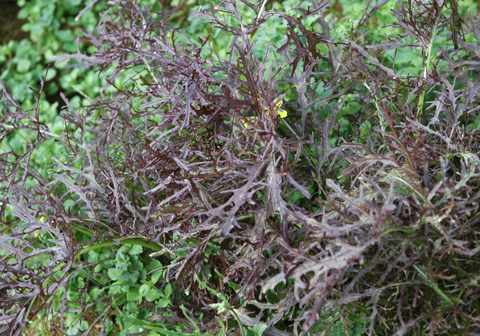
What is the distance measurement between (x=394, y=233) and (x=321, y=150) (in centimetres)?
39

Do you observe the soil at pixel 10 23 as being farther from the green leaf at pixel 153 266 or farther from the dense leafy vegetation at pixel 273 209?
the green leaf at pixel 153 266

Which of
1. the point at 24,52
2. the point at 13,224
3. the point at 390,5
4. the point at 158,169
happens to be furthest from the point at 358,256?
the point at 24,52

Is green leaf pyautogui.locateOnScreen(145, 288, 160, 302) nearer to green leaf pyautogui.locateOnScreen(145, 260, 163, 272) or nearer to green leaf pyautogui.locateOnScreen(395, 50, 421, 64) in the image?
green leaf pyautogui.locateOnScreen(145, 260, 163, 272)

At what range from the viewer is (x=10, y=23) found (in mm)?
3273

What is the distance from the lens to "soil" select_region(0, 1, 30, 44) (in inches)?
126

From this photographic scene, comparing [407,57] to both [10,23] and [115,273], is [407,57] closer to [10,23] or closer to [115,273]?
[115,273]

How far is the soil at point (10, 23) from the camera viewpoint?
3212mm

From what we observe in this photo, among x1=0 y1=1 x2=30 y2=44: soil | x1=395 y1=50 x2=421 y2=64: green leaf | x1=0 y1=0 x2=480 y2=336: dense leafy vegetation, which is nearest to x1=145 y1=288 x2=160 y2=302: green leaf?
x1=0 y1=0 x2=480 y2=336: dense leafy vegetation

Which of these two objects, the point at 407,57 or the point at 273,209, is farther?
the point at 407,57

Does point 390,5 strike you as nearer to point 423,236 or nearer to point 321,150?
point 321,150

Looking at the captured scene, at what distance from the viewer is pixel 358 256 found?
34.7 inches

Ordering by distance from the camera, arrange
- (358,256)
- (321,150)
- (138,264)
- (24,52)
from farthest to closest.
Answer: (24,52), (138,264), (321,150), (358,256)

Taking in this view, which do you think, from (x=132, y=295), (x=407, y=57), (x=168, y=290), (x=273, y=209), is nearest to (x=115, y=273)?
(x=132, y=295)

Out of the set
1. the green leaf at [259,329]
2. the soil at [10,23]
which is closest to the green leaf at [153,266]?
the green leaf at [259,329]
